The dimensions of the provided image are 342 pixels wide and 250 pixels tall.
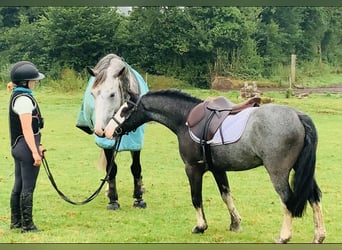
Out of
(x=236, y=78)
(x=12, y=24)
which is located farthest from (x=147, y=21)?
(x=12, y=24)

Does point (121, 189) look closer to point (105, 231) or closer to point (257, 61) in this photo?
point (105, 231)

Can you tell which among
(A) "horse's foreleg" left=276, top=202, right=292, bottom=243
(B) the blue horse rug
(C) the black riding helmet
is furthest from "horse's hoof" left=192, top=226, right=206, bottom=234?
(C) the black riding helmet

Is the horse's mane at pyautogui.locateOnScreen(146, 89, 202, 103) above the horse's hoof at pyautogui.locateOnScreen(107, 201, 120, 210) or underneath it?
above

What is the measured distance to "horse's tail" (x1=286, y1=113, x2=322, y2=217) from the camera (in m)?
3.76

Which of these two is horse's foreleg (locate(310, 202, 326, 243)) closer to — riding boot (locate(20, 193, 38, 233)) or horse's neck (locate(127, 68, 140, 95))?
horse's neck (locate(127, 68, 140, 95))

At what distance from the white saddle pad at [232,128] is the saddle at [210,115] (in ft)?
0.14

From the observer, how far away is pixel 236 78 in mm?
8680

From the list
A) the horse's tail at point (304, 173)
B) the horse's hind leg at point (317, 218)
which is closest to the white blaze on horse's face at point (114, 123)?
the horse's tail at point (304, 173)

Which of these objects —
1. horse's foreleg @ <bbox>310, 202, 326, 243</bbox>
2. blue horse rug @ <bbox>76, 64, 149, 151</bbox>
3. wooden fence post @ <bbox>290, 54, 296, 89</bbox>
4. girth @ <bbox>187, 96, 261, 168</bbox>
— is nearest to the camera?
horse's foreleg @ <bbox>310, 202, 326, 243</bbox>

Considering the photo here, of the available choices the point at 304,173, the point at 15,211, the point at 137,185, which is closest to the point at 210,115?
the point at 304,173

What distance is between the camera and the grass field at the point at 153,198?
4453 mm

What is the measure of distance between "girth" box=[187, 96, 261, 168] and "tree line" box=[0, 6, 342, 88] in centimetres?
355

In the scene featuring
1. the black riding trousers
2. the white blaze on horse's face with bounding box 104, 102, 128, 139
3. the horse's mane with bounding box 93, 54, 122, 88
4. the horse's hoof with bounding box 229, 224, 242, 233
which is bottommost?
the horse's hoof with bounding box 229, 224, 242, 233

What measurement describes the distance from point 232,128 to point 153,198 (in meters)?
2.14
